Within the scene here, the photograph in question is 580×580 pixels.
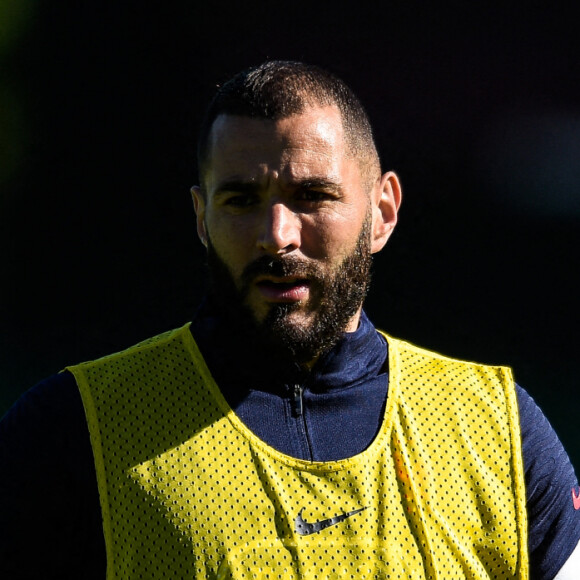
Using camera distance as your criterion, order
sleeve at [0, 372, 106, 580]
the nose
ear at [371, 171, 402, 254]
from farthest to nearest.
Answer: ear at [371, 171, 402, 254] → the nose → sleeve at [0, 372, 106, 580]

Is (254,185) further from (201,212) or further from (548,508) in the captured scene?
(548,508)

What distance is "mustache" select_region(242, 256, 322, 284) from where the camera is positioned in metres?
1.68

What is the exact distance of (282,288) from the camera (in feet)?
5.61

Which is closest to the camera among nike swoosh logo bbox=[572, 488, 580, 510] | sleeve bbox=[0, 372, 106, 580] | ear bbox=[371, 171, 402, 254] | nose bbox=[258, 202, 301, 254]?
sleeve bbox=[0, 372, 106, 580]

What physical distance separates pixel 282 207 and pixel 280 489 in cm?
47

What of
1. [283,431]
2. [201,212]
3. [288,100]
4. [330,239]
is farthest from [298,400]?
[288,100]

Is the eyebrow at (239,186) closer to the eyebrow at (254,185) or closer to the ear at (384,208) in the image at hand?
the eyebrow at (254,185)

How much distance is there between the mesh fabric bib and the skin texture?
192mm

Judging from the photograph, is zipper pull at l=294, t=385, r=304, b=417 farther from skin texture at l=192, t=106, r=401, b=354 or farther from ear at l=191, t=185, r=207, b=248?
ear at l=191, t=185, r=207, b=248

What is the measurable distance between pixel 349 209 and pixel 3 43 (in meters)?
2.50

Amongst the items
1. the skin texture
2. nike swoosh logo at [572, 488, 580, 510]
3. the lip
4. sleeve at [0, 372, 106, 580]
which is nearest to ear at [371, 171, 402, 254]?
the skin texture

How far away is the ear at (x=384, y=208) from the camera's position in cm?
193

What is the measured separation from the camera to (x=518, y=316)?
3.86m

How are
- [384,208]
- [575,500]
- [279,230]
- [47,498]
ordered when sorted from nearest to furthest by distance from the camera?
[47,498]
[279,230]
[575,500]
[384,208]
